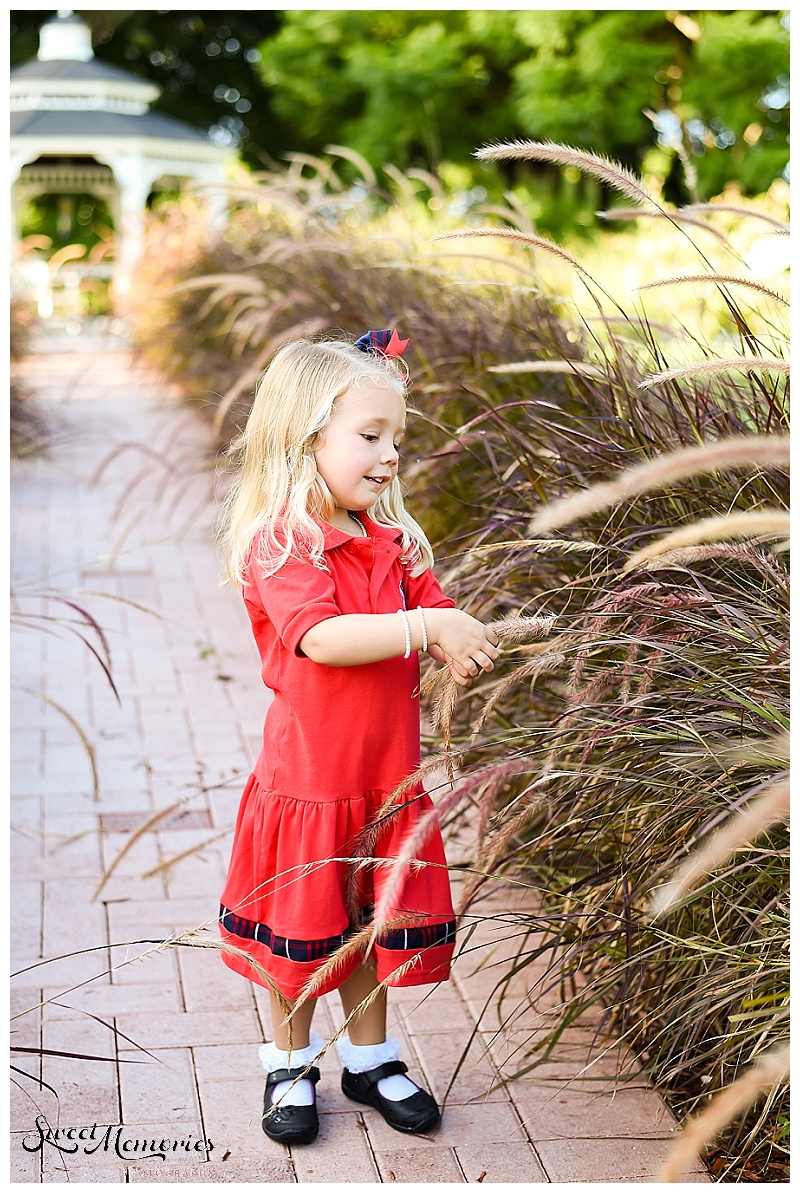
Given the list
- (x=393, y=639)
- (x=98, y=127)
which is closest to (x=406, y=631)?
(x=393, y=639)

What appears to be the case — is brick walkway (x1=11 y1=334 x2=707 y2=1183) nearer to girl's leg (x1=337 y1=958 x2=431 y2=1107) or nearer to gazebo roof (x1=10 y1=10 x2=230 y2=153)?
girl's leg (x1=337 y1=958 x2=431 y2=1107)

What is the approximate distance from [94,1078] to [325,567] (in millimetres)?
1087

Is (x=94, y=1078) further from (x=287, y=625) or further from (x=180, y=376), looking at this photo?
(x=180, y=376)

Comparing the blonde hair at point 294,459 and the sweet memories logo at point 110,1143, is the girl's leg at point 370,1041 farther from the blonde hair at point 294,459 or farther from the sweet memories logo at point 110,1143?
the blonde hair at point 294,459

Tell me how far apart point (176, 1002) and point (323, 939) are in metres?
0.69

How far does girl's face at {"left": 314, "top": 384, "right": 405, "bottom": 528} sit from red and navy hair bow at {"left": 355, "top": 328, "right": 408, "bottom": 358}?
0.11m

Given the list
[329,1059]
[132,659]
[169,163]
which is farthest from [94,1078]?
[169,163]

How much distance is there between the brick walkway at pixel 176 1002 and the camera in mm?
2266

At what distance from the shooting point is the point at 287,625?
7.09ft

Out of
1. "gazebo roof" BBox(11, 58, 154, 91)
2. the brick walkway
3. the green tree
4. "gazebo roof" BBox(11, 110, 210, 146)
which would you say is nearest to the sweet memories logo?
the brick walkway

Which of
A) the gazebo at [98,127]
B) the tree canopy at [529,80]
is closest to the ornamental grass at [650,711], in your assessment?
the tree canopy at [529,80]

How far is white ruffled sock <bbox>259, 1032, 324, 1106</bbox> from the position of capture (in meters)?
2.33

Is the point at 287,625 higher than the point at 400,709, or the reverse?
the point at 287,625

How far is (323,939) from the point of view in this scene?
2.24 meters
